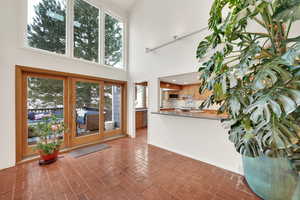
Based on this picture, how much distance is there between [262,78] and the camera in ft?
3.63

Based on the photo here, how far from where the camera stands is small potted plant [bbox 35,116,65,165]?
8.72 feet

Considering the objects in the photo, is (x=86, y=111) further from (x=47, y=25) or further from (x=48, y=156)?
(x=47, y=25)

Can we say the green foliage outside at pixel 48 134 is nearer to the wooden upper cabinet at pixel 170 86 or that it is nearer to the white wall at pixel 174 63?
the white wall at pixel 174 63

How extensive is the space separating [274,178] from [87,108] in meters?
4.20

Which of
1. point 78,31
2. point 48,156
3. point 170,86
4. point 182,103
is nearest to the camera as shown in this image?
point 48,156

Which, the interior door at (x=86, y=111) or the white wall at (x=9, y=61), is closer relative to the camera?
the white wall at (x=9, y=61)

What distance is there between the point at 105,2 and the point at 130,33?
1.20 metres

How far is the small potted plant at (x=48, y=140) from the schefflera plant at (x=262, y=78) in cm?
337

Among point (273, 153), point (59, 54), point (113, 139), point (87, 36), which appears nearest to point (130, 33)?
point (87, 36)

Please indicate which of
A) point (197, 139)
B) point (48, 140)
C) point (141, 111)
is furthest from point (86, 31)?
point (197, 139)

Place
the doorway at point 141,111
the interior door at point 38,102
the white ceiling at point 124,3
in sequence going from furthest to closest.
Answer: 1. the doorway at point 141,111
2. the white ceiling at point 124,3
3. the interior door at point 38,102

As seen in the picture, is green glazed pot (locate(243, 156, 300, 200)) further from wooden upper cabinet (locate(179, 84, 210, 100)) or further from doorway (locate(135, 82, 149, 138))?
doorway (locate(135, 82, 149, 138))

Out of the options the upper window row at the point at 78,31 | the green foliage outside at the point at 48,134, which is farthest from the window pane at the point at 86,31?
the green foliage outside at the point at 48,134

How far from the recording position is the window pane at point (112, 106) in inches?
171
